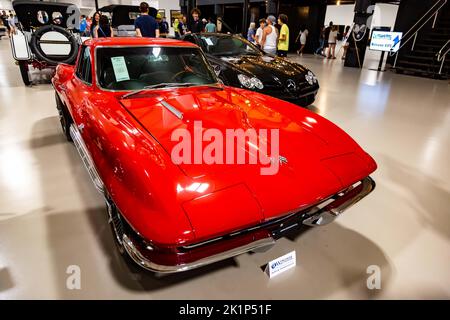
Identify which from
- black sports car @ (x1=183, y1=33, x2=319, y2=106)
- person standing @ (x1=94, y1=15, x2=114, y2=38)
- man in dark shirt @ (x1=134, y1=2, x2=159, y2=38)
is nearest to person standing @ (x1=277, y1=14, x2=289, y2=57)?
black sports car @ (x1=183, y1=33, x2=319, y2=106)

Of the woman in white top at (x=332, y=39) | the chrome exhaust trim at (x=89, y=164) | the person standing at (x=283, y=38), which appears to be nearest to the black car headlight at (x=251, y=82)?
the chrome exhaust trim at (x=89, y=164)

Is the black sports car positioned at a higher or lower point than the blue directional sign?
lower

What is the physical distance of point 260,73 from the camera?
4168mm

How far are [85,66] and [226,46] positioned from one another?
3.26m

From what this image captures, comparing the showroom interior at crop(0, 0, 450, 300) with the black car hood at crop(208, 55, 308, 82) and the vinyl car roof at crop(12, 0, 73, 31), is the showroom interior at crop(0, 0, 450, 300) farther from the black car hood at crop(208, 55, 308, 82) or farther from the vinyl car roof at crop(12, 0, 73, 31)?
the vinyl car roof at crop(12, 0, 73, 31)

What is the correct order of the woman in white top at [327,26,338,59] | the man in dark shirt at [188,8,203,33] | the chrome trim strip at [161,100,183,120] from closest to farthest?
the chrome trim strip at [161,100,183,120] < the man in dark shirt at [188,8,203,33] < the woman in white top at [327,26,338,59]

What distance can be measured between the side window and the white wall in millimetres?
19914

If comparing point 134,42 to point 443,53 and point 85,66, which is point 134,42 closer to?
point 85,66

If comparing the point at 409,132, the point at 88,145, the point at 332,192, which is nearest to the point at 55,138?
the point at 88,145

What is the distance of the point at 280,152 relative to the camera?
5.05ft

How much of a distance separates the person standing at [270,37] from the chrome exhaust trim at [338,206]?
542 centimetres

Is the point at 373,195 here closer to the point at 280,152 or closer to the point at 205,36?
the point at 280,152

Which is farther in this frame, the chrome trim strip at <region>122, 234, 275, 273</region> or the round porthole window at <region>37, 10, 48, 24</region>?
the round porthole window at <region>37, 10, 48, 24</region>

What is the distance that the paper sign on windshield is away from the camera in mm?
2168
